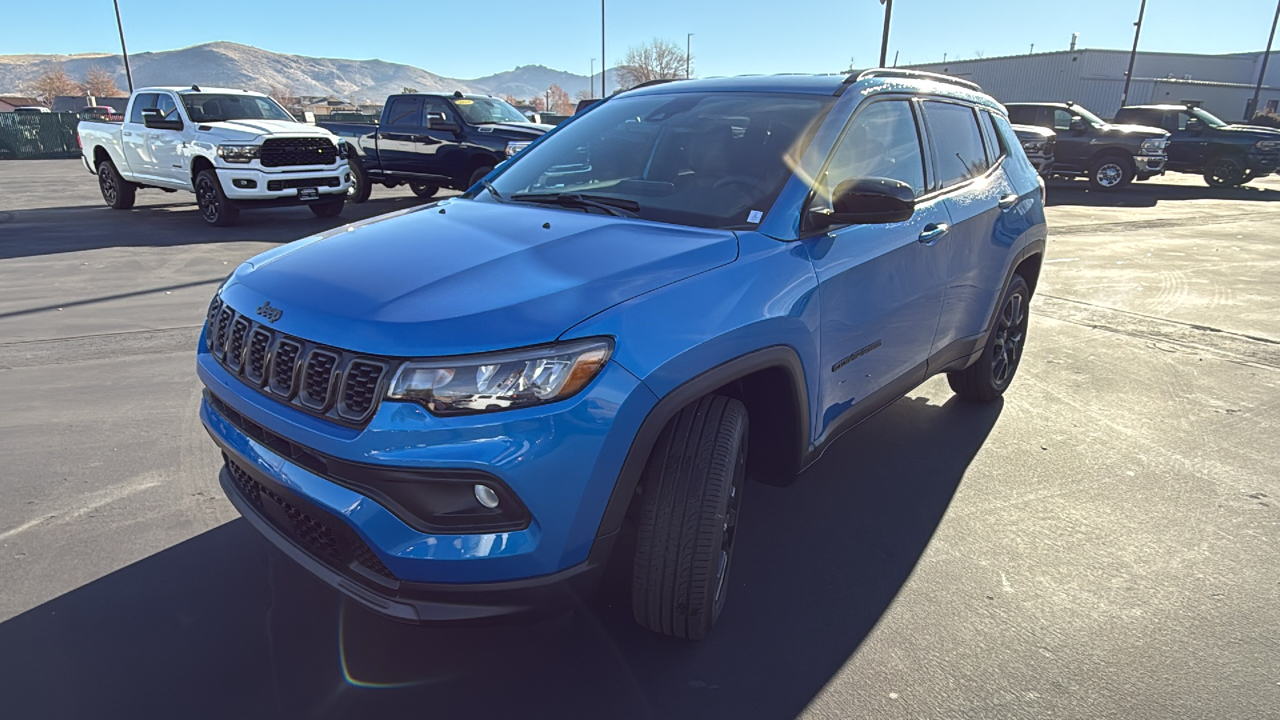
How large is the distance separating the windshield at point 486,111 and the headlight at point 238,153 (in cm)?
333

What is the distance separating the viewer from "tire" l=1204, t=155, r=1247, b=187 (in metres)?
18.4

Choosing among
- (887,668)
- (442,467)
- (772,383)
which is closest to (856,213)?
(772,383)

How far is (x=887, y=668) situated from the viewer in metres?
2.44

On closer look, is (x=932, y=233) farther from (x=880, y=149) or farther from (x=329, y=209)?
(x=329, y=209)

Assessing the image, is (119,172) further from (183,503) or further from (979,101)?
(979,101)

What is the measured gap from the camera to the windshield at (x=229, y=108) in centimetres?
1138

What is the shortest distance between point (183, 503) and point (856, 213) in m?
2.97

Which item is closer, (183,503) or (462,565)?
(462,565)

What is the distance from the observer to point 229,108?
11711mm

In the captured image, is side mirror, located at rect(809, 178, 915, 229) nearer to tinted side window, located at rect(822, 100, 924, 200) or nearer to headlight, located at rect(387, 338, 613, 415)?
tinted side window, located at rect(822, 100, 924, 200)

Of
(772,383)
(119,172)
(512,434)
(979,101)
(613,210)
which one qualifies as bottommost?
(119,172)

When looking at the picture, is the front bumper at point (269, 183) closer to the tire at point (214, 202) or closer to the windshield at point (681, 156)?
the tire at point (214, 202)

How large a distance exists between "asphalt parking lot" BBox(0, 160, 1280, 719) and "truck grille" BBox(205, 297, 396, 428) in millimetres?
864

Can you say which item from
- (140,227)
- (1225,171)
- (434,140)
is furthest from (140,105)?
(1225,171)
